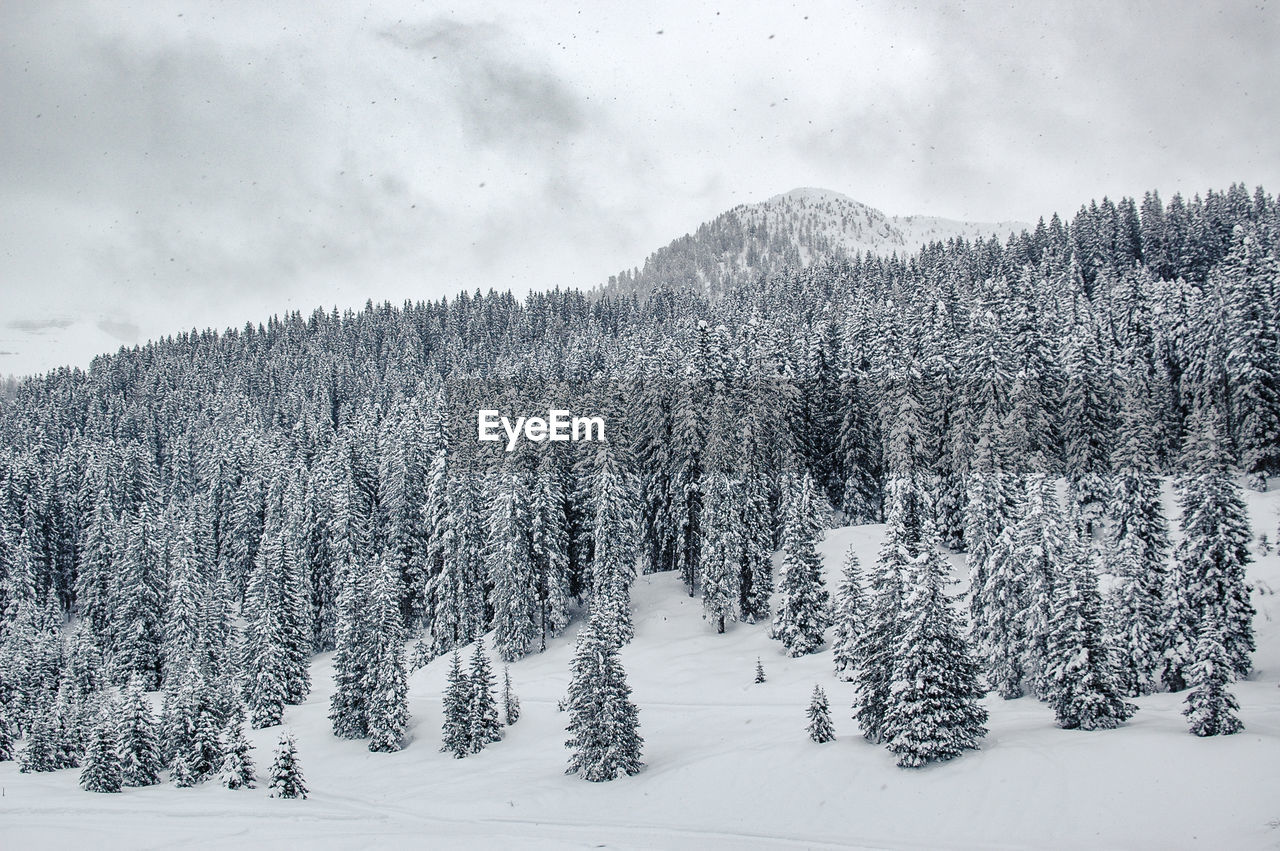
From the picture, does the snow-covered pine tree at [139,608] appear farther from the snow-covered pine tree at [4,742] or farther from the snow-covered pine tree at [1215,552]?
the snow-covered pine tree at [1215,552]

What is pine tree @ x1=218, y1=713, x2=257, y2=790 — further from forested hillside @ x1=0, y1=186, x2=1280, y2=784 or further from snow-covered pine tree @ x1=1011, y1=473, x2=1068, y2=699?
snow-covered pine tree @ x1=1011, y1=473, x2=1068, y2=699

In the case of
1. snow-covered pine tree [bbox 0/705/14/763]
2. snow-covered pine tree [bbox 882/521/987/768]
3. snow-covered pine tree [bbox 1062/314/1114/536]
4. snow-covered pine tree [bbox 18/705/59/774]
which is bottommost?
snow-covered pine tree [bbox 0/705/14/763]

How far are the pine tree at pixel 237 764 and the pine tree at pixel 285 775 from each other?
1.67m

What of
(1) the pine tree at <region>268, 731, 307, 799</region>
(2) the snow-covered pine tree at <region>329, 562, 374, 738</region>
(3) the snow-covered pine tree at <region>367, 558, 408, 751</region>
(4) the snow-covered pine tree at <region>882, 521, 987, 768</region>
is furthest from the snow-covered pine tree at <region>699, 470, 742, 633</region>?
(1) the pine tree at <region>268, 731, 307, 799</region>

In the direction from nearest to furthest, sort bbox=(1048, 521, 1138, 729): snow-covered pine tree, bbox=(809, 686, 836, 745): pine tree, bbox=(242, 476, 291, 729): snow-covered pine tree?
1. bbox=(1048, 521, 1138, 729): snow-covered pine tree
2. bbox=(809, 686, 836, 745): pine tree
3. bbox=(242, 476, 291, 729): snow-covered pine tree

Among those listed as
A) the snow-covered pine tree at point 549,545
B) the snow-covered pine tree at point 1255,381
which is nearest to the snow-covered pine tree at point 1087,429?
the snow-covered pine tree at point 1255,381

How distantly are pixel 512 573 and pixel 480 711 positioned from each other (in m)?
13.0

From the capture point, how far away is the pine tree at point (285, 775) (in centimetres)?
2425

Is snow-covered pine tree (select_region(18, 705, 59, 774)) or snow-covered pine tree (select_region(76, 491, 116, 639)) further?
snow-covered pine tree (select_region(76, 491, 116, 639))

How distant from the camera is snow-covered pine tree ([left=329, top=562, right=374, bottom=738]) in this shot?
34844mm

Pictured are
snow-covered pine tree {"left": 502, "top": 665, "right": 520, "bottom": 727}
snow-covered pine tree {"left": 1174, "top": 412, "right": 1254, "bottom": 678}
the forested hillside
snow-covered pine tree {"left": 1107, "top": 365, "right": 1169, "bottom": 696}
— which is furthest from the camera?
snow-covered pine tree {"left": 502, "top": 665, "right": 520, "bottom": 727}

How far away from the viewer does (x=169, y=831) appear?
18.8 meters

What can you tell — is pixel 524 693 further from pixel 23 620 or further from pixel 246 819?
pixel 23 620

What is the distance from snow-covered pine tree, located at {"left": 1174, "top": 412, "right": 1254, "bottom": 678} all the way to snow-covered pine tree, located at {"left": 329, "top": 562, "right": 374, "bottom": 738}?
3502 centimetres
